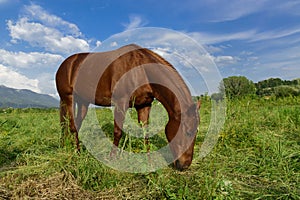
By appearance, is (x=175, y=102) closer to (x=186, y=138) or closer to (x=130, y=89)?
(x=186, y=138)

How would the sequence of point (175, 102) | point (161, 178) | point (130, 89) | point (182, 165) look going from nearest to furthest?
point (161, 178), point (182, 165), point (175, 102), point (130, 89)

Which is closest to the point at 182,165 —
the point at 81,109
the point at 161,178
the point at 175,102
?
the point at 161,178

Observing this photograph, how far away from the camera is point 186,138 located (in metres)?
3.30

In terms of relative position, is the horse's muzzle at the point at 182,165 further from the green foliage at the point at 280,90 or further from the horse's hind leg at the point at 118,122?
the green foliage at the point at 280,90

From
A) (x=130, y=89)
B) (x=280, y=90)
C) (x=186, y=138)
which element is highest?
(x=280, y=90)

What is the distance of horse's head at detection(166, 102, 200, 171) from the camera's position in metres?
3.26

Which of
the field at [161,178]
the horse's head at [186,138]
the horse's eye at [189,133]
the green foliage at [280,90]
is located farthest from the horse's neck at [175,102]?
the green foliage at [280,90]

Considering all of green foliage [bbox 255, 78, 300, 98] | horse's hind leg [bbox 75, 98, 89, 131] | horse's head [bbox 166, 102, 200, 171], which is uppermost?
green foliage [bbox 255, 78, 300, 98]

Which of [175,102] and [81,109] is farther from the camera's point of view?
[81,109]

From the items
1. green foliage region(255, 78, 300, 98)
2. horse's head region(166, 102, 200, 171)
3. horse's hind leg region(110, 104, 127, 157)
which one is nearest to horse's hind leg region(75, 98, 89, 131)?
horse's hind leg region(110, 104, 127, 157)

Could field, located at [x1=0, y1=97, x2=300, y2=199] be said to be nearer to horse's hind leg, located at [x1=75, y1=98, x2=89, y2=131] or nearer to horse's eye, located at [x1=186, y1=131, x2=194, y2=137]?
horse's eye, located at [x1=186, y1=131, x2=194, y2=137]

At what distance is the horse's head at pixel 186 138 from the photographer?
128 inches

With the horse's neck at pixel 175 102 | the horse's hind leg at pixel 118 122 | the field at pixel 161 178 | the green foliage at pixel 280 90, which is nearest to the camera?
the field at pixel 161 178

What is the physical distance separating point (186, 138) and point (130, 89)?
148 cm
